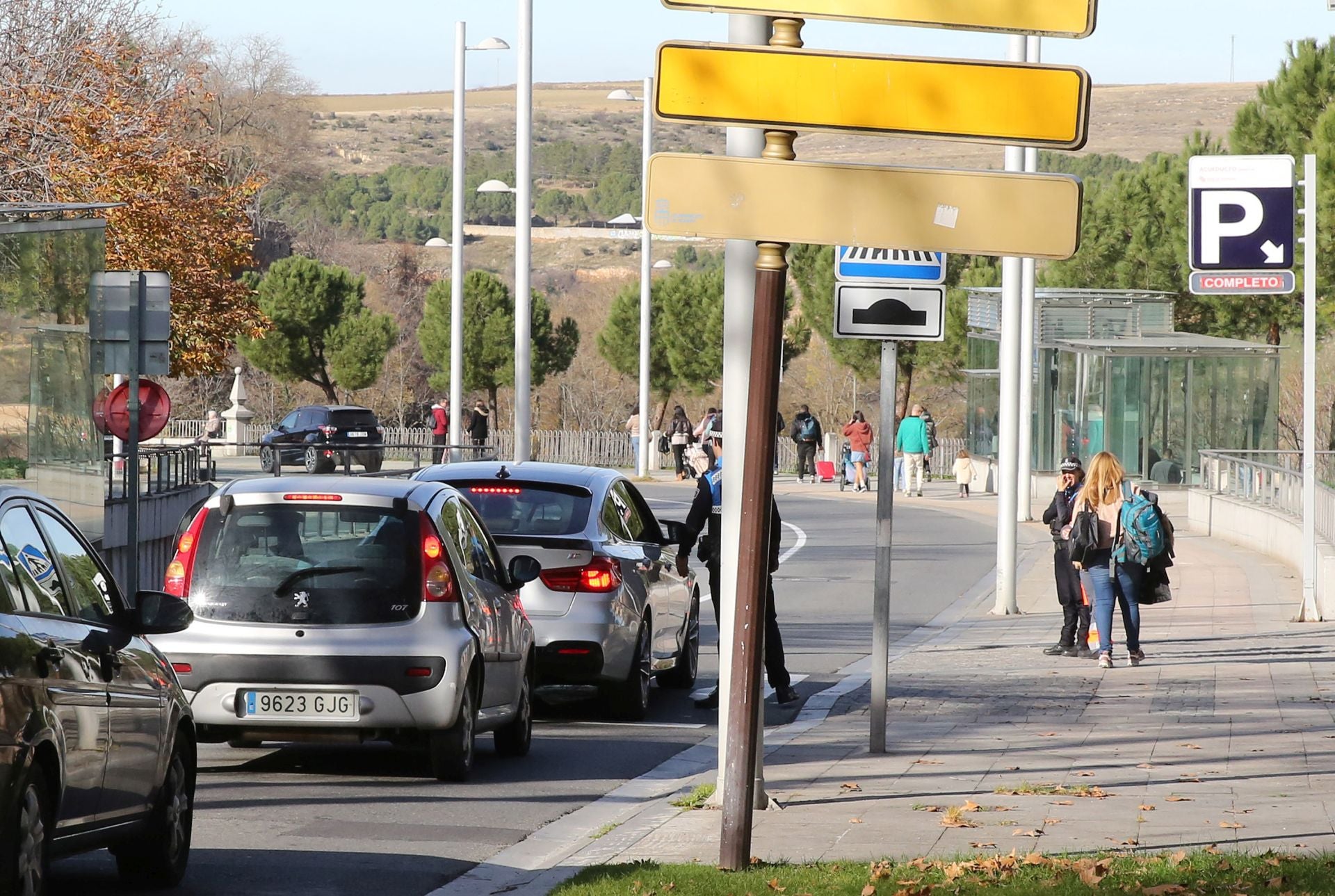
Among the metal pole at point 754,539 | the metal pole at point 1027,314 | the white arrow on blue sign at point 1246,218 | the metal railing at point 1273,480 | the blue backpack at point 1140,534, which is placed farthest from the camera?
the metal railing at point 1273,480

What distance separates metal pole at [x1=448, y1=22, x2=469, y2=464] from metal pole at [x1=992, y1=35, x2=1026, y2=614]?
12.5 meters

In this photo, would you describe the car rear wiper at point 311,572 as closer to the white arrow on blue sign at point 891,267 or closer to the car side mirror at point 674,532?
the white arrow on blue sign at point 891,267

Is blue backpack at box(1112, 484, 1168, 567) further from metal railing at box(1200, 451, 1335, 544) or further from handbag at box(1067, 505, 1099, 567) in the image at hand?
metal railing at box(1200, 451, 1335, 544)

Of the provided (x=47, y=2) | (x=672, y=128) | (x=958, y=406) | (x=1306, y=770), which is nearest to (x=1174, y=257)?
(x=958, y=406)

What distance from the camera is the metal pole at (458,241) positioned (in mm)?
32562

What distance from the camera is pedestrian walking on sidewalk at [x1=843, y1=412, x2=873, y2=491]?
46.6 m

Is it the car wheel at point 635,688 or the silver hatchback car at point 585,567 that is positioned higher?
the silver hatchback car at point 585,567

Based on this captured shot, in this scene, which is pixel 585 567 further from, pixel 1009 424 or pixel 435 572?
pixel 1009 424

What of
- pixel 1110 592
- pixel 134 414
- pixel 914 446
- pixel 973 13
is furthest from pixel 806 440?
pixel 973 13

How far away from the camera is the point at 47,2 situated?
113ft

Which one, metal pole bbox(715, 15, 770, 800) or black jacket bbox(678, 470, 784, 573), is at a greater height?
metal pole bbox(715, 15, 770, 800)

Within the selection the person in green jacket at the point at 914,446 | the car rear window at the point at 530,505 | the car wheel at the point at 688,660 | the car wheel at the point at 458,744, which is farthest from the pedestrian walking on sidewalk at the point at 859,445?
the car wheel at the point at 458,744

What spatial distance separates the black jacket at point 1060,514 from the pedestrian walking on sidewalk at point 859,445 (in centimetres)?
2918

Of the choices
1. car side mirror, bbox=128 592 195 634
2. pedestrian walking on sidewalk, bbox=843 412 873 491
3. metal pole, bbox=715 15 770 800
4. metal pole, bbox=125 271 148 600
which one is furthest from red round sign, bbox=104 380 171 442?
pedestrian walking on sidewalk, bbox=843 412 873 491
